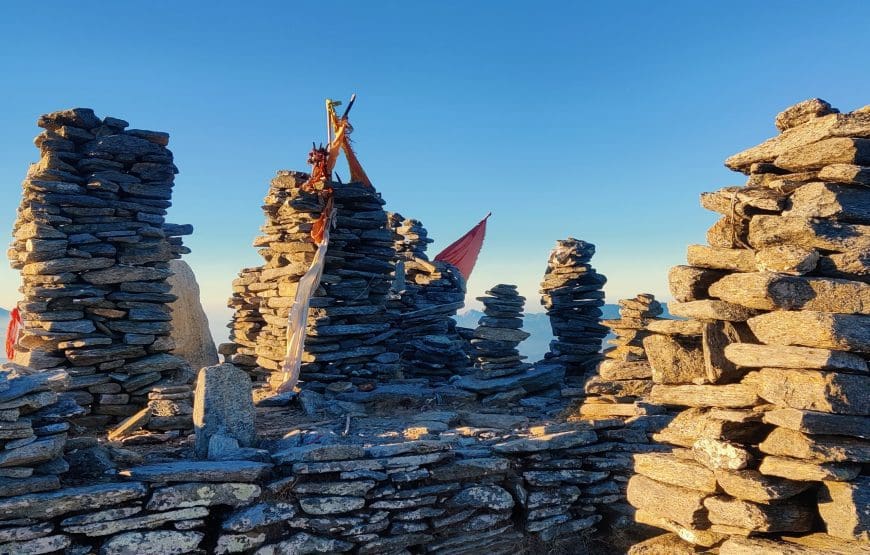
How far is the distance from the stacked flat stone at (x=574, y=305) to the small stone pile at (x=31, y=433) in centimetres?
1217

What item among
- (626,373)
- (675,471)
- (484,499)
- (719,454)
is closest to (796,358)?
(719,454)

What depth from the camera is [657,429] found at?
10.7 metres

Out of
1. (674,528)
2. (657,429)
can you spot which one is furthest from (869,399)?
(657,429)

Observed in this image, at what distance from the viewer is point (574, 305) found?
695 inches

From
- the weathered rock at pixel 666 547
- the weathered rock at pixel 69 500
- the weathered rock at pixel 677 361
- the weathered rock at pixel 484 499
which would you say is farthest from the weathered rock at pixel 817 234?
the weathered rock at pixel 69 500

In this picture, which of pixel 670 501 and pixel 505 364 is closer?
pixel 670 501

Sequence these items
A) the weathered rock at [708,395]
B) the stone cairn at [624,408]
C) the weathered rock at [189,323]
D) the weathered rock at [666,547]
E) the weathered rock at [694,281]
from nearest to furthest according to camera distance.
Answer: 1. the weathered rock at [708,395]
2. the weathered rock at [666,547]
3. the weathered rock at [694,281]
4. the stone cairn at [624,408]
5. the weathered rock at [189,323]

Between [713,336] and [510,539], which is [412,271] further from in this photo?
[713,336]

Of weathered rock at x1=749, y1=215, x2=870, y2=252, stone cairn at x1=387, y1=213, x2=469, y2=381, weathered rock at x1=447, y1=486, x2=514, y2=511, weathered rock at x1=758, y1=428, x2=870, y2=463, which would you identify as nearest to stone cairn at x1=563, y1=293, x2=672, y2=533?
weathered rock at x1=749, y1=215, x2=870, y2=252

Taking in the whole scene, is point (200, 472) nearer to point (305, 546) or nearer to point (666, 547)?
point (305, 546)

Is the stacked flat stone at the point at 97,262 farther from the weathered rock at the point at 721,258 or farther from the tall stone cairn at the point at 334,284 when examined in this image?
the weathered rock at the point at 721,258

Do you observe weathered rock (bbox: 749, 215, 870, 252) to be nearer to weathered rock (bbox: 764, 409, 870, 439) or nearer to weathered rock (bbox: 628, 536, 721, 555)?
weathered rock (bbox: 764, 409, 870, 439)

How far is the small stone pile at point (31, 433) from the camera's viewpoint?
24.3ft

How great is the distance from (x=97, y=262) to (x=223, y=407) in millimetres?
5432
